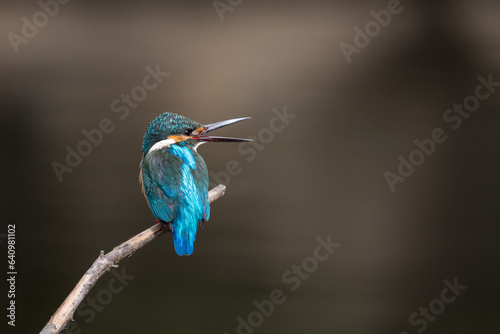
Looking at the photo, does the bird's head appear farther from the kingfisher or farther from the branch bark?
the branch bark

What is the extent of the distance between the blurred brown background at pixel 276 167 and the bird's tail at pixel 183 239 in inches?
92.1

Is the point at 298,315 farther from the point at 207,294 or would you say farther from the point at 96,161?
the point at 96,161

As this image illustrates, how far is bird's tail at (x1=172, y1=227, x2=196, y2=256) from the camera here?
1884 millimetres

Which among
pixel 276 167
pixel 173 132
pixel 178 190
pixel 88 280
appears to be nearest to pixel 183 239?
pixel 178 190

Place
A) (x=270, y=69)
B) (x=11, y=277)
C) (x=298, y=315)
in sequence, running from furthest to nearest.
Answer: (x=270, y=69), (x=11, y=277), (x=298, y=315)

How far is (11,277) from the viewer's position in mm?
4559

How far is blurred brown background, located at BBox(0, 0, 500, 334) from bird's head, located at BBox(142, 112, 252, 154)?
2305 mm

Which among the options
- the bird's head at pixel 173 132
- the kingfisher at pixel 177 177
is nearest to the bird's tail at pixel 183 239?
the kingfisher at pixel 177 177

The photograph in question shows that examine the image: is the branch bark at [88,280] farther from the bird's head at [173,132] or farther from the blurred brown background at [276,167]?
the blurred brown background at [276,167]

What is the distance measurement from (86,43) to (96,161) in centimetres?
106

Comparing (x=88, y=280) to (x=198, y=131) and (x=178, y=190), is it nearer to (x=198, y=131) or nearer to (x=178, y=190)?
(x=178, y=190)

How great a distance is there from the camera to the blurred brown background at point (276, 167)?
170 inches

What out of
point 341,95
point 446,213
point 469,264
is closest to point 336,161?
point 341,95

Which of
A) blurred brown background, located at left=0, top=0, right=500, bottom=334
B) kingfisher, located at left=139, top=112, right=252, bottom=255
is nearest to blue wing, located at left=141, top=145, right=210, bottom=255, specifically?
kingfisher, located at left=139, top=112, right=252, bottom=255
